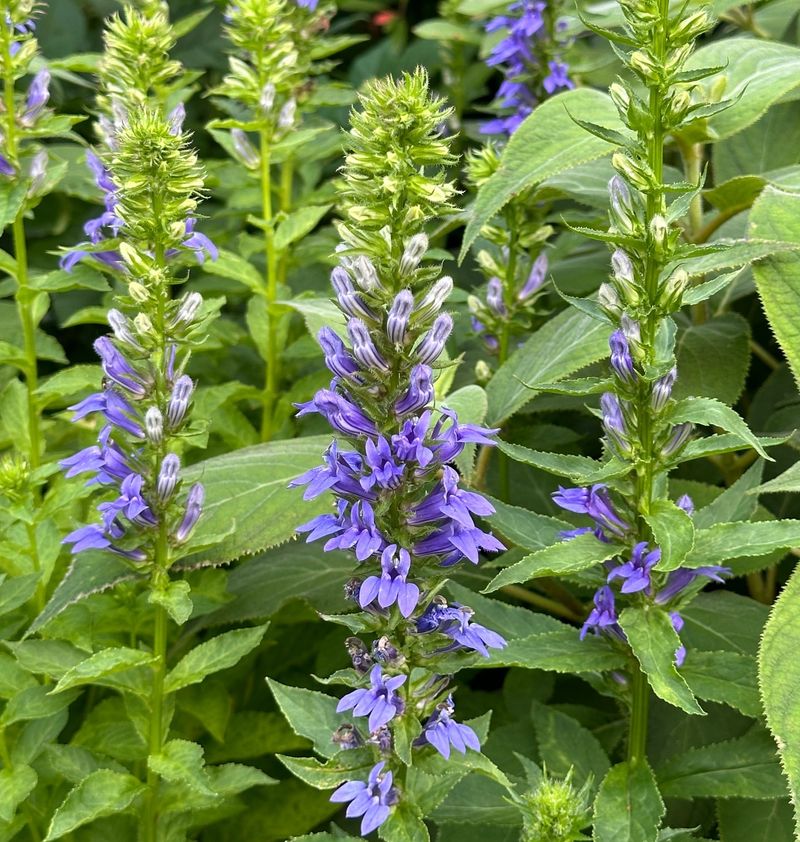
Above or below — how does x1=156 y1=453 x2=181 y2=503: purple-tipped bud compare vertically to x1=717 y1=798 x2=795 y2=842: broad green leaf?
above

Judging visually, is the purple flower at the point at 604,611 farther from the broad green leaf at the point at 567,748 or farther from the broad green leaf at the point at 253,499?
the broad green leaf at the point at 253,499

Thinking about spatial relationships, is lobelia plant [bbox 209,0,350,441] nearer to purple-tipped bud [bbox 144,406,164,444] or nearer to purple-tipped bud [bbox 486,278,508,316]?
purple-tipped bud [bbox 486,278,508,316]

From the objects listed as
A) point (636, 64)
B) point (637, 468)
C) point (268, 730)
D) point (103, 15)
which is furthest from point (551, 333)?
point (103, 15)

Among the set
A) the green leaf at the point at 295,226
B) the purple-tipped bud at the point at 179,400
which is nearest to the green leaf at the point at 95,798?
the purple-tipped bud at the point at 179,400

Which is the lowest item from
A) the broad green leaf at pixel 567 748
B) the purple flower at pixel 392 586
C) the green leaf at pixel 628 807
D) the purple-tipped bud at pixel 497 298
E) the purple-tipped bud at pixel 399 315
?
the broad green leaf at pixel 567 748

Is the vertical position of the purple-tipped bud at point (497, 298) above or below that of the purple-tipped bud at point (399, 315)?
below

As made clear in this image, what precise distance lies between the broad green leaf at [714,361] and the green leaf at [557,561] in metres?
0.68

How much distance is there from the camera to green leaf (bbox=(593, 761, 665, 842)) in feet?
4.85

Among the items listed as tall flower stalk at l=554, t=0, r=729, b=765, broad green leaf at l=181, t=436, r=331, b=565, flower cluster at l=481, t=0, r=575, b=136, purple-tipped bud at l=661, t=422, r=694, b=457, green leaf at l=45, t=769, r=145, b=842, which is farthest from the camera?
flower cluster at l=481, t=0, r=575, b=136

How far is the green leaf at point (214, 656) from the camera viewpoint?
1.69 metres

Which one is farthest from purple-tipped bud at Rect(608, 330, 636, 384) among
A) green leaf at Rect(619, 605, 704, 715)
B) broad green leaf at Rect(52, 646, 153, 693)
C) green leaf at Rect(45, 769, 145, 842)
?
green leaf at Rect(45, 769, 145, 842)

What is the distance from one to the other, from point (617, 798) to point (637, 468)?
0.47 meters

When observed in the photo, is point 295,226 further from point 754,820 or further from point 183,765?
point 754,820

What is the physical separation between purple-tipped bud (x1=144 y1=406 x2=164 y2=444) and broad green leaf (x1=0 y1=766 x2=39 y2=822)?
0.60 metres
